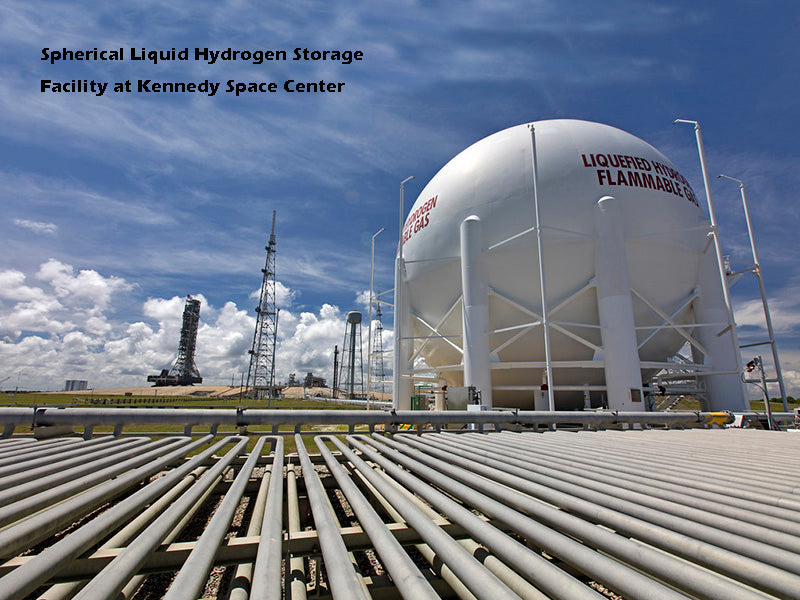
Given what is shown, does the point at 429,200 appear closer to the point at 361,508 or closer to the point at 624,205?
the point at 624,205

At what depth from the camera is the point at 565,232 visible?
39.2 ft

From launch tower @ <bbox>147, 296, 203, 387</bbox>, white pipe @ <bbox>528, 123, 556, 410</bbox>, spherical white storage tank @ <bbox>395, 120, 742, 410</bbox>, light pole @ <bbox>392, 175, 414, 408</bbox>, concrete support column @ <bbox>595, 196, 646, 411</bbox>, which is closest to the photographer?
concrete support column @ <bbox>595, 196, 646, 411</bbox>

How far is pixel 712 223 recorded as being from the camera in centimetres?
1265

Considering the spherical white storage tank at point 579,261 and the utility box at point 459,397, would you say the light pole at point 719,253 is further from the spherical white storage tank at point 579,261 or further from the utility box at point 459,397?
the utility box at point 459,397

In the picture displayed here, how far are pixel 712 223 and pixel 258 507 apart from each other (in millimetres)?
15053

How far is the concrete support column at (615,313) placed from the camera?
11.0 meters

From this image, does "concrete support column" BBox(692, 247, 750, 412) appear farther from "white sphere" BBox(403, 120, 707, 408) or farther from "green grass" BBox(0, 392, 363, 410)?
"green grass" BBox(0, 392, 363, 410)

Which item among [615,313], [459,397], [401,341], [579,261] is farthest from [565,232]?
[401,341]

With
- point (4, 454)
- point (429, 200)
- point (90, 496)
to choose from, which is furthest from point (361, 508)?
point (429, 200)

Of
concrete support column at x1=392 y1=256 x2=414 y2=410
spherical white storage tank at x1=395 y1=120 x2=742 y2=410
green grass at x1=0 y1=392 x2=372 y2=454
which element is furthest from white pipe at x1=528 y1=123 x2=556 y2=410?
green grass at x1=0 y1=392 x2=372 y2=454

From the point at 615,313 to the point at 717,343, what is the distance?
4.10 meters

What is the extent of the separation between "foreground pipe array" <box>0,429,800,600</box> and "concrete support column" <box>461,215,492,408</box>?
8.69 m

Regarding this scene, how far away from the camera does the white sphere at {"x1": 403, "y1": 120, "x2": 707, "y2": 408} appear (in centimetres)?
1221

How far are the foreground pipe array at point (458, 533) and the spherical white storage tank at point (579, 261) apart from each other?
871cm
